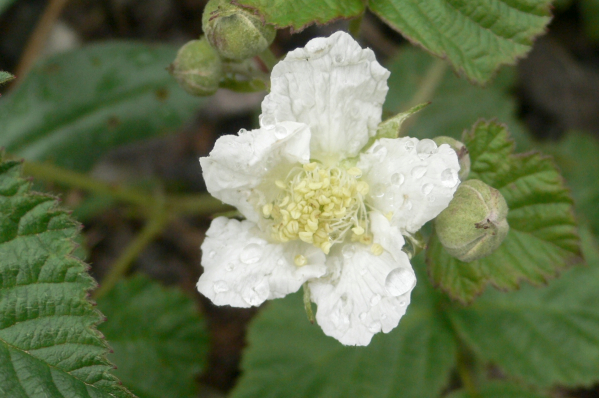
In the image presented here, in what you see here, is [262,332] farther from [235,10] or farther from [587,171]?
[587,171]

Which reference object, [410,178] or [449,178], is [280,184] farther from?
[449,178]

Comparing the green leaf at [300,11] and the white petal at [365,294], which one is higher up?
the green leaf at [300,11]

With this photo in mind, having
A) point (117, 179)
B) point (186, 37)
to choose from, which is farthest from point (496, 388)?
point (186, 37)

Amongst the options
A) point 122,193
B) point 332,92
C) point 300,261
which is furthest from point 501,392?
point 122,193

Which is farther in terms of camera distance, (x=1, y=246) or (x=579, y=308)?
(x=579, y=308)

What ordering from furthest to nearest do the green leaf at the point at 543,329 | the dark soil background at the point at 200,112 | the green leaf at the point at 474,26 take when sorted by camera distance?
the dark soil background at the point at 200,112, the green leaf at the point at 543,329, the green leaf at the point at 474,26

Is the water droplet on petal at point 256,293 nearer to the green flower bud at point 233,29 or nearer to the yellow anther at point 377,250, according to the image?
the yellow anther at point 377,250

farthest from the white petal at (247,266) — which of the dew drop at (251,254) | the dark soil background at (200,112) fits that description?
the dark soil background at (200,112)
